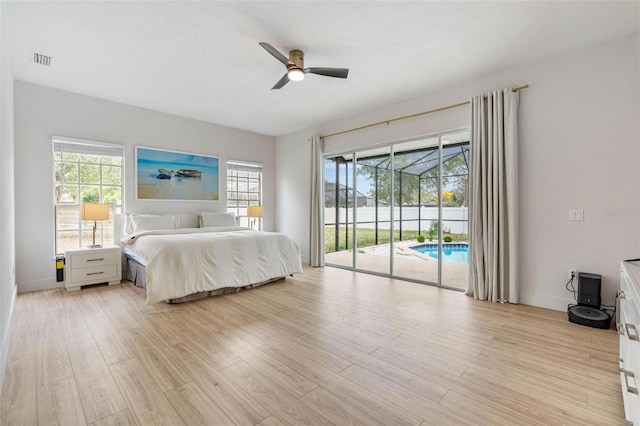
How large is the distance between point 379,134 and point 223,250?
309cm

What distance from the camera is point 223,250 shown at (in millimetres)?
3664

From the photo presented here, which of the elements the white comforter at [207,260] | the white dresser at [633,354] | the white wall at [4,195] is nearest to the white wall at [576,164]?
the white dresser at [633,354]

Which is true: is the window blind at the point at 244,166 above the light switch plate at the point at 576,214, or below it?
above

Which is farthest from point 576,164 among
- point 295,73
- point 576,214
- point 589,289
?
point 295,73

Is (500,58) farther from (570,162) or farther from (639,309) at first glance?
(639,309)

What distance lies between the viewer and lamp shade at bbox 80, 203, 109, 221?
3814 mm

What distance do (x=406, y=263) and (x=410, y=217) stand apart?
80 centimetres

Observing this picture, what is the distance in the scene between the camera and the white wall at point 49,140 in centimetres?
372

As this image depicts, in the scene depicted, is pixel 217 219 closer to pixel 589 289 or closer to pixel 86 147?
pixel 86 147

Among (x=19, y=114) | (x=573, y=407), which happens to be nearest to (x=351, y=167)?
(x=573, y=407)

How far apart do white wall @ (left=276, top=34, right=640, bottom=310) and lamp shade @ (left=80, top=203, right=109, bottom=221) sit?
5208mm

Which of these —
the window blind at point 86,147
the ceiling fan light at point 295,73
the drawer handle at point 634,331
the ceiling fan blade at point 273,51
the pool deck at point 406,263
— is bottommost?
the pool deck at point 406,263

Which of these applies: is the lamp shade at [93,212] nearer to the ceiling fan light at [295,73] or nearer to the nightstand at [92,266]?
the nightstand at [92,266]

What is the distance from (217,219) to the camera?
5.26m
